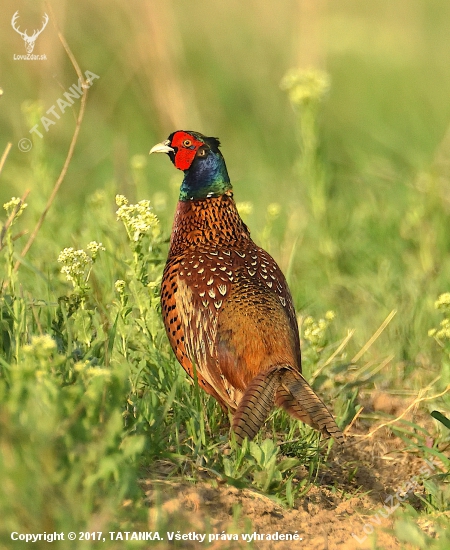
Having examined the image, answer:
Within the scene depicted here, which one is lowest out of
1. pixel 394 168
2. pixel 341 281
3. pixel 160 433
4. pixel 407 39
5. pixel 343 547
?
pixel 343 547

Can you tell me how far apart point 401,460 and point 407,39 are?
7072 millimetres

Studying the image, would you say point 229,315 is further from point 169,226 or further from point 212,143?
point 169,226

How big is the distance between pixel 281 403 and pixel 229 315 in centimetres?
46

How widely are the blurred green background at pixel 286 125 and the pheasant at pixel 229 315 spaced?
0.53m

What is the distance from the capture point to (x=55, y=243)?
16.0 feet

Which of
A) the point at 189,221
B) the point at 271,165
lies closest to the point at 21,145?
the point at 271,165

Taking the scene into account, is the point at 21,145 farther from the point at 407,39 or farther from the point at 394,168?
the point at 407,39

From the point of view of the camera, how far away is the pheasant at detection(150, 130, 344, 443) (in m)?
3.19

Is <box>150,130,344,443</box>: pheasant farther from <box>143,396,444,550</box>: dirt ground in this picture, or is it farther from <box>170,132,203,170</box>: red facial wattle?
<box>143,396,444,550</box>: dirt ground

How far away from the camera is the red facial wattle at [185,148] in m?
4.01

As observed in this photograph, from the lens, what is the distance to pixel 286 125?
8.16 metres

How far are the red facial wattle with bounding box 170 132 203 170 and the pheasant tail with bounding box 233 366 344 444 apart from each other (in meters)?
1.23

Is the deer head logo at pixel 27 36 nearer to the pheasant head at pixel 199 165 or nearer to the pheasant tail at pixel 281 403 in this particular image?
the pheasant head at pixel 199 165

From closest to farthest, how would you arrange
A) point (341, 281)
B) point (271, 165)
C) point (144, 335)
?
point (144, 335) → point (341, 281) → point (271, 165)
